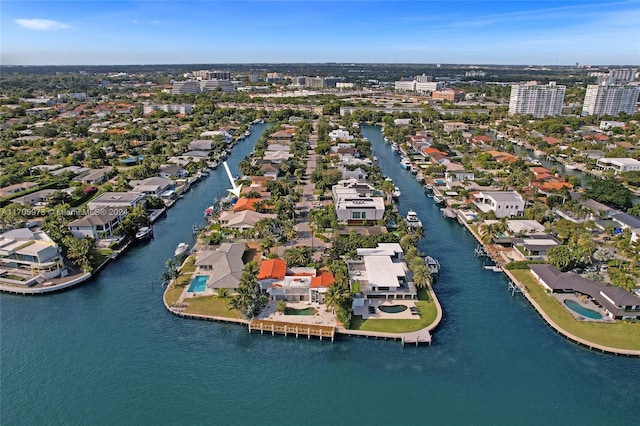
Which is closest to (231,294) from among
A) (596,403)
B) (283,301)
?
(283,301)

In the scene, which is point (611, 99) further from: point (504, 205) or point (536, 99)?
point (504, 205)

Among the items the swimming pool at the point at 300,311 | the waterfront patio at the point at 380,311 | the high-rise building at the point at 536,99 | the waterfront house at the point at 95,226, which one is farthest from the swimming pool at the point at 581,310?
the high-rise building at the point at 536,99

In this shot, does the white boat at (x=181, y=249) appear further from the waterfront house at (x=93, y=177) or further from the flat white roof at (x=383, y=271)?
the waterfront house at (x=93, y=177)

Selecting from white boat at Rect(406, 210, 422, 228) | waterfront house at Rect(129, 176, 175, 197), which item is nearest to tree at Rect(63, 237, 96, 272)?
waterfront house at Rect(129, 176, 175, 197)

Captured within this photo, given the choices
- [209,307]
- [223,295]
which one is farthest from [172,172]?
[209,307]

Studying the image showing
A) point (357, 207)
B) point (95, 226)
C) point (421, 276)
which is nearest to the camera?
point (421, 276)
